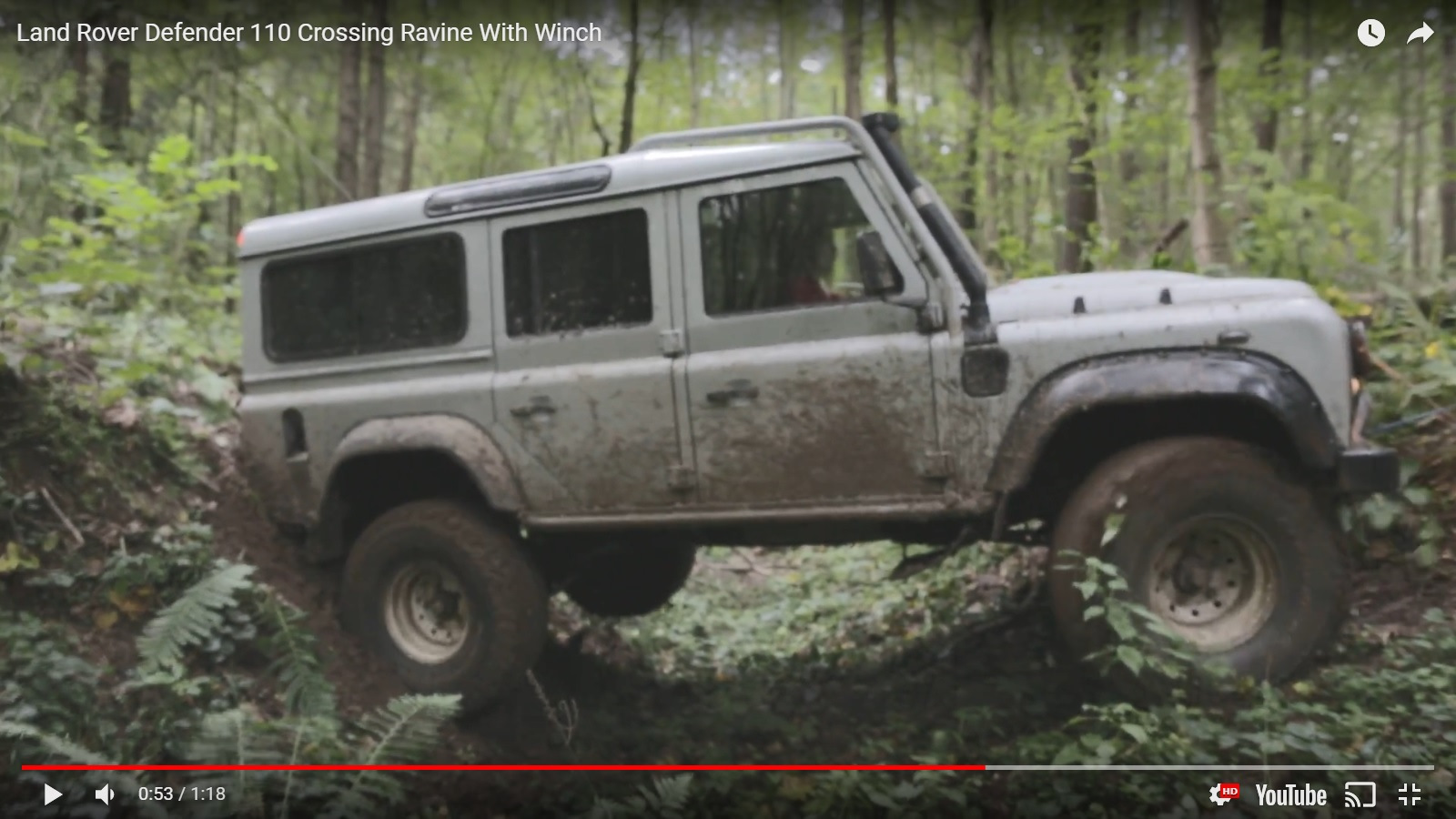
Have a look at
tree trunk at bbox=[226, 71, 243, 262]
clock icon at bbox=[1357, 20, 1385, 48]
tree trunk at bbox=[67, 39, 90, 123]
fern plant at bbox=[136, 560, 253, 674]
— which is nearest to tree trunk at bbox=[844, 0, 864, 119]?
clock icon at bbox=[1357, 20, 1385, 48]

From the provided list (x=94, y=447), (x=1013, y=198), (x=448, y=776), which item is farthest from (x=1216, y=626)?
(x=94, y=447)

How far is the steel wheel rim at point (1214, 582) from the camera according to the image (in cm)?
287

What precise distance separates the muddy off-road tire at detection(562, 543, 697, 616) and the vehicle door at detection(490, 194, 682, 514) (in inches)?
19.9

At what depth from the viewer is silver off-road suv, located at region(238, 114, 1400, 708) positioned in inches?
114

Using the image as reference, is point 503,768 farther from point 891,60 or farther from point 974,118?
point 974,118

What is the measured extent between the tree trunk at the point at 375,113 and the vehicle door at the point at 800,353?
1.11 m

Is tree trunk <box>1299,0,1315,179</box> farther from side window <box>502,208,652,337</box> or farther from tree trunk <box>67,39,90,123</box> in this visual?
tree trunk <box>67,39,90,123</box>

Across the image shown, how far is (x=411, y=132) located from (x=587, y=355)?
2.86m

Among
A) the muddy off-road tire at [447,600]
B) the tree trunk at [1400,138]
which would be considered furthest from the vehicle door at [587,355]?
the tree trunk at [1400,138]

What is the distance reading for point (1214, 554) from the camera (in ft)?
9.73

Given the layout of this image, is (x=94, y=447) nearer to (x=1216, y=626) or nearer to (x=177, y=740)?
(x=177, y=740)

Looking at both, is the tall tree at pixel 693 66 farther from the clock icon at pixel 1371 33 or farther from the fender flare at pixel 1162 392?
the clock icon at pixel 1371 33

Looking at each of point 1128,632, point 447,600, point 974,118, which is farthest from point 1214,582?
point 974,118

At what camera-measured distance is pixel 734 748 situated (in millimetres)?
3107
